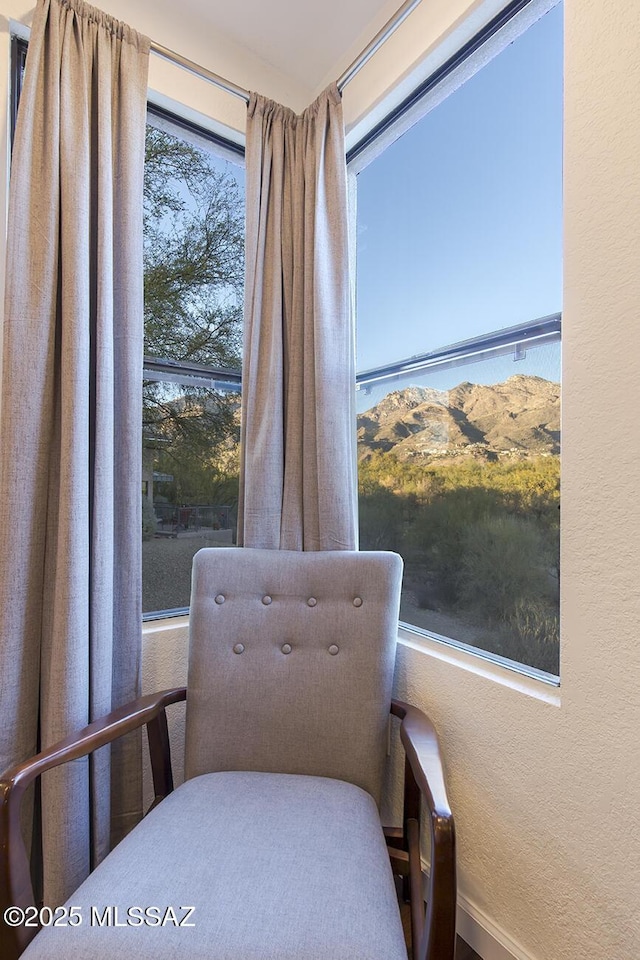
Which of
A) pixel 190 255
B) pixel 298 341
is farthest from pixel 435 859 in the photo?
pixel 190 255

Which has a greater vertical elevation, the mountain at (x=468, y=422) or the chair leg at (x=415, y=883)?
the mountain at (x=468, y=422)

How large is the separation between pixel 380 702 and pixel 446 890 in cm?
51

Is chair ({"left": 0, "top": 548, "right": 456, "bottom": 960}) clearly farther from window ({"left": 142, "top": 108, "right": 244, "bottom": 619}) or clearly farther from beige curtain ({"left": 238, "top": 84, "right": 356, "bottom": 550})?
window ({"left": 142, "top": 108, "right": 244, "bottom": 619})

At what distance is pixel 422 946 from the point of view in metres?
0.76

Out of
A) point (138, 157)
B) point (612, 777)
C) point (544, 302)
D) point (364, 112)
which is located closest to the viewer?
point (612, 777)

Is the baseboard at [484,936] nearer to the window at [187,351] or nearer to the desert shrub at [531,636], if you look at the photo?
the desert shrub at [531,636]

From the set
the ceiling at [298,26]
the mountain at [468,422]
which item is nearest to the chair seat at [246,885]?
the mountain at [468,422]

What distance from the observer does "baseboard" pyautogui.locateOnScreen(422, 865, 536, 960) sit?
1054 mm

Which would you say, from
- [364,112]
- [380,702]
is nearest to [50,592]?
[380,702]

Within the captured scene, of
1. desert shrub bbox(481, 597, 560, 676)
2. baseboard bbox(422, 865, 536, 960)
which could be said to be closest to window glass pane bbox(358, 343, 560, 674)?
desert shrub bbox(481, 597, 560, 676)

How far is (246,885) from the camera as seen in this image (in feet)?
2.66

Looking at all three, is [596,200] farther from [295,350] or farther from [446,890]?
[446,890]

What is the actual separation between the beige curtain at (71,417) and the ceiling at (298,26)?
34 cm

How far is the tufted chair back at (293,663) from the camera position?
3.99 ft
